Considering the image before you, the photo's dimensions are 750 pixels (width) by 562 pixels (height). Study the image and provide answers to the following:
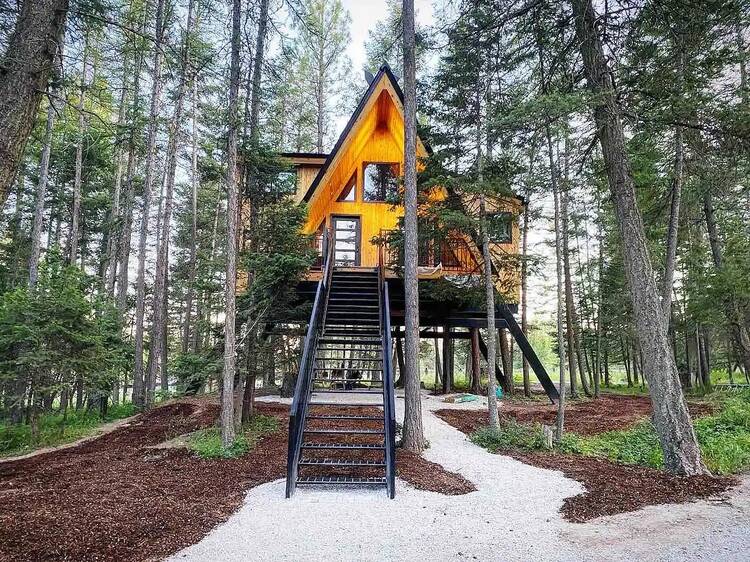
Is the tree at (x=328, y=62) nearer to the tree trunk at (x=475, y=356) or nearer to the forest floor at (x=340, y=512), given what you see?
the tree trunk at (x=475, y=356)

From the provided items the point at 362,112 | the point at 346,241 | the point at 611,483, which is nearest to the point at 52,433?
the point at 346,241

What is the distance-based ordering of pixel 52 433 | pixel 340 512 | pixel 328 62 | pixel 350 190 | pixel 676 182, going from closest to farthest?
1. pixel 340 512
2. pixel 676 182
3. pixel 52 433
4. pixel 350 190
5. pixel 328 62

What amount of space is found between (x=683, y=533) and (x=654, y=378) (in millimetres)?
2710

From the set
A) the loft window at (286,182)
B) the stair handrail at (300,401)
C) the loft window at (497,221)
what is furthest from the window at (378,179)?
the loft window at (497,221)

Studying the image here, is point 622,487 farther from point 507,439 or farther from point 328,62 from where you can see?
point 328,62

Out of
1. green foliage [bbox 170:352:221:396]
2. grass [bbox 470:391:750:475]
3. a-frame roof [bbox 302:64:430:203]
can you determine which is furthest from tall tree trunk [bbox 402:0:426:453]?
a-frame roof [bbox 302:64:430:203]

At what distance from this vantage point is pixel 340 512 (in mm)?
4223

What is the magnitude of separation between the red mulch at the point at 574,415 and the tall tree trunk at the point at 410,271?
207cm

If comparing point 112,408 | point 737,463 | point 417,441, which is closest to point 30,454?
point 112,408

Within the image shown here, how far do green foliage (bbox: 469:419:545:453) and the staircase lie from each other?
180cm

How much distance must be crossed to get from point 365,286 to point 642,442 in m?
6.40

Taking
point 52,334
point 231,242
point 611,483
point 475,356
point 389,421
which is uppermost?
point 231,242

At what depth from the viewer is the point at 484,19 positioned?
791cm

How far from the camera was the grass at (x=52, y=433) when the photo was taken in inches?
317
